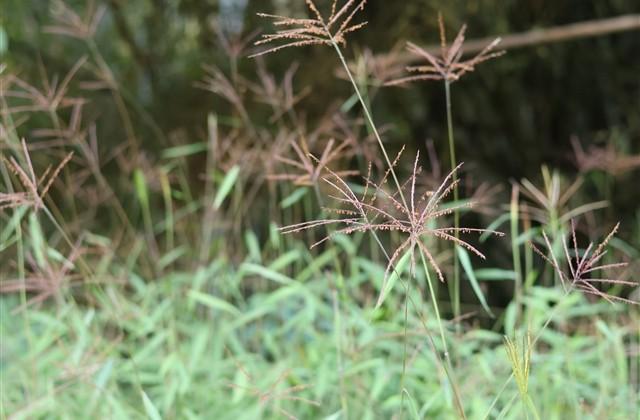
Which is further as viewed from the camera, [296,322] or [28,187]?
[296,322]

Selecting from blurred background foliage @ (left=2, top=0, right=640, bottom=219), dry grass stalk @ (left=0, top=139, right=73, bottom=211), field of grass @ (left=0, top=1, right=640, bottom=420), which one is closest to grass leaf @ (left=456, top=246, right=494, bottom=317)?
field of grass @ (left=0, top=1, right=640, bottom=420)

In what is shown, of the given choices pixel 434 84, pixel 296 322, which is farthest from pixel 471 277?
pixel 434 84

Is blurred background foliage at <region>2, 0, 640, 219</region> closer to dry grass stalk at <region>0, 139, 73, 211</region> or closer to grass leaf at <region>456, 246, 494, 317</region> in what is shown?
grass leaf at <region>456, 246, 494, 317</region>

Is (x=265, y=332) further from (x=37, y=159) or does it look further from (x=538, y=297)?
(x=37, y=159)

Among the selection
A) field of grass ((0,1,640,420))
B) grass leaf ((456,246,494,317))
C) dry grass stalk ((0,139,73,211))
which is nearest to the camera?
dry grass stalk ((0,139,73,211))

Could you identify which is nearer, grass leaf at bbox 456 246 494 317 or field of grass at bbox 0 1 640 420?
grass leaf at bbox 456 246 494 317

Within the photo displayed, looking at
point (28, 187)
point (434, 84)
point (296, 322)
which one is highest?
point (28, 187)

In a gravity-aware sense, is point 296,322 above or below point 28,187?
below

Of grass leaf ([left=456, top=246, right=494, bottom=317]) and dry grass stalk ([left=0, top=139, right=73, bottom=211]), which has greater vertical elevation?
dry grass stalk ([left=0, top=139, right=73, bottom=211])

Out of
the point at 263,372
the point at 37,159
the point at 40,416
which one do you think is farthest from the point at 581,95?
the point at 40,416

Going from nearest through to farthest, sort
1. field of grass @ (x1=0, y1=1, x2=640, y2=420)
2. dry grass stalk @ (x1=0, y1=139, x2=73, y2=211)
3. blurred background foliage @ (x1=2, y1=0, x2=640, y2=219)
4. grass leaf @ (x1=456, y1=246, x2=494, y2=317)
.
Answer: dry grass stalk @ (x1=0, y1=139, x2=73, y2=211) → grass leaf @ (x1=456, y1=246, x2=494, y2=317) → field of grass @ (x1=0, y1=1, x2=640, y2=420) → blurred background foliage @ (x1=2, y1=0, x2=640, y2=219)

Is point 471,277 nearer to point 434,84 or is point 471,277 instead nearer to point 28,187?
point 28,187
